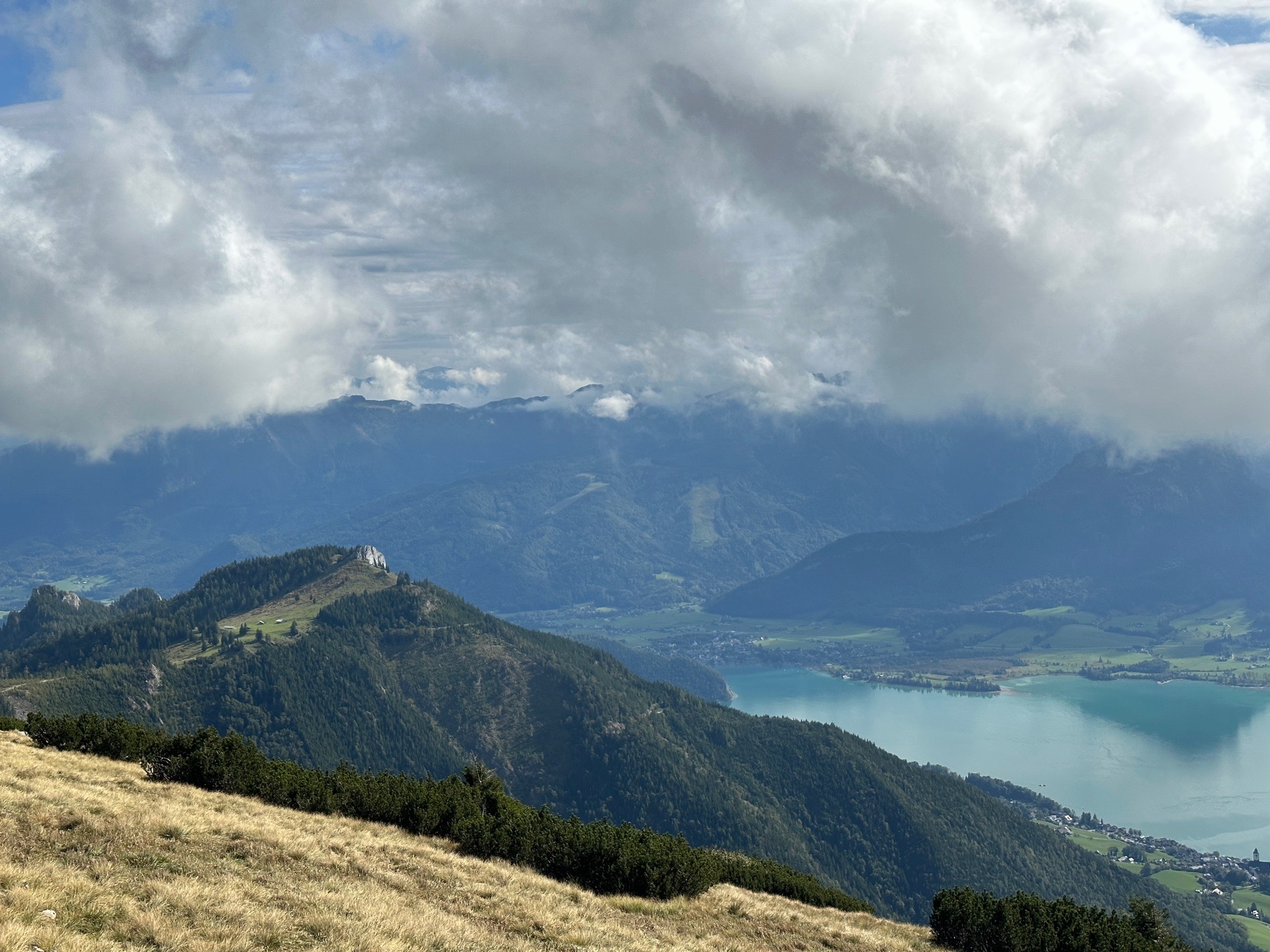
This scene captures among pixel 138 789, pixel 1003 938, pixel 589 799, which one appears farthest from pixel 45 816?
pixel 589 799

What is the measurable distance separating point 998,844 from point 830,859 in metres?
32.4

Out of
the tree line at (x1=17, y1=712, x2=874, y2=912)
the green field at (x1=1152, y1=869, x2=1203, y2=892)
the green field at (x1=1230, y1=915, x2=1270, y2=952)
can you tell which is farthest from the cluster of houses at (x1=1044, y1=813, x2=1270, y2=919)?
the tree line at (x1=17, y1=712, x2=874, y2=912)

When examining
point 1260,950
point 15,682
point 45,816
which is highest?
point 45,816

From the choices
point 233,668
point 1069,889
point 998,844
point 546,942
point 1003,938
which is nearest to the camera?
Result: point 546,942

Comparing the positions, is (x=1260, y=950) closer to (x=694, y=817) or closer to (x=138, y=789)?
(x=694, y=817)

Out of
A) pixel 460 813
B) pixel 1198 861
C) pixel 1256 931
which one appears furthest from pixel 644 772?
pixel 460 813

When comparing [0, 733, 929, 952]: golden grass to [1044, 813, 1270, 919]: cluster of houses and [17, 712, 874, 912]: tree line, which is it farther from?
[1044, 813, 1270, 919]: cluster of houses

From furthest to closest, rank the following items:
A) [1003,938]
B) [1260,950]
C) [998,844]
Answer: [998,844] → [1260,950] → [1003,938]

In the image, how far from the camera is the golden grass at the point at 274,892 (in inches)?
827

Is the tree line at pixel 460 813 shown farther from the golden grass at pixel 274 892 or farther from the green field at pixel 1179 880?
the green field at pixel 1179 880

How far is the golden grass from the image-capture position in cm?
2100

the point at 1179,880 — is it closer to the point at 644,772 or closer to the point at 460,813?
the point at 644,772

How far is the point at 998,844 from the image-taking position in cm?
17438

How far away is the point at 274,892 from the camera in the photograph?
25359mm
